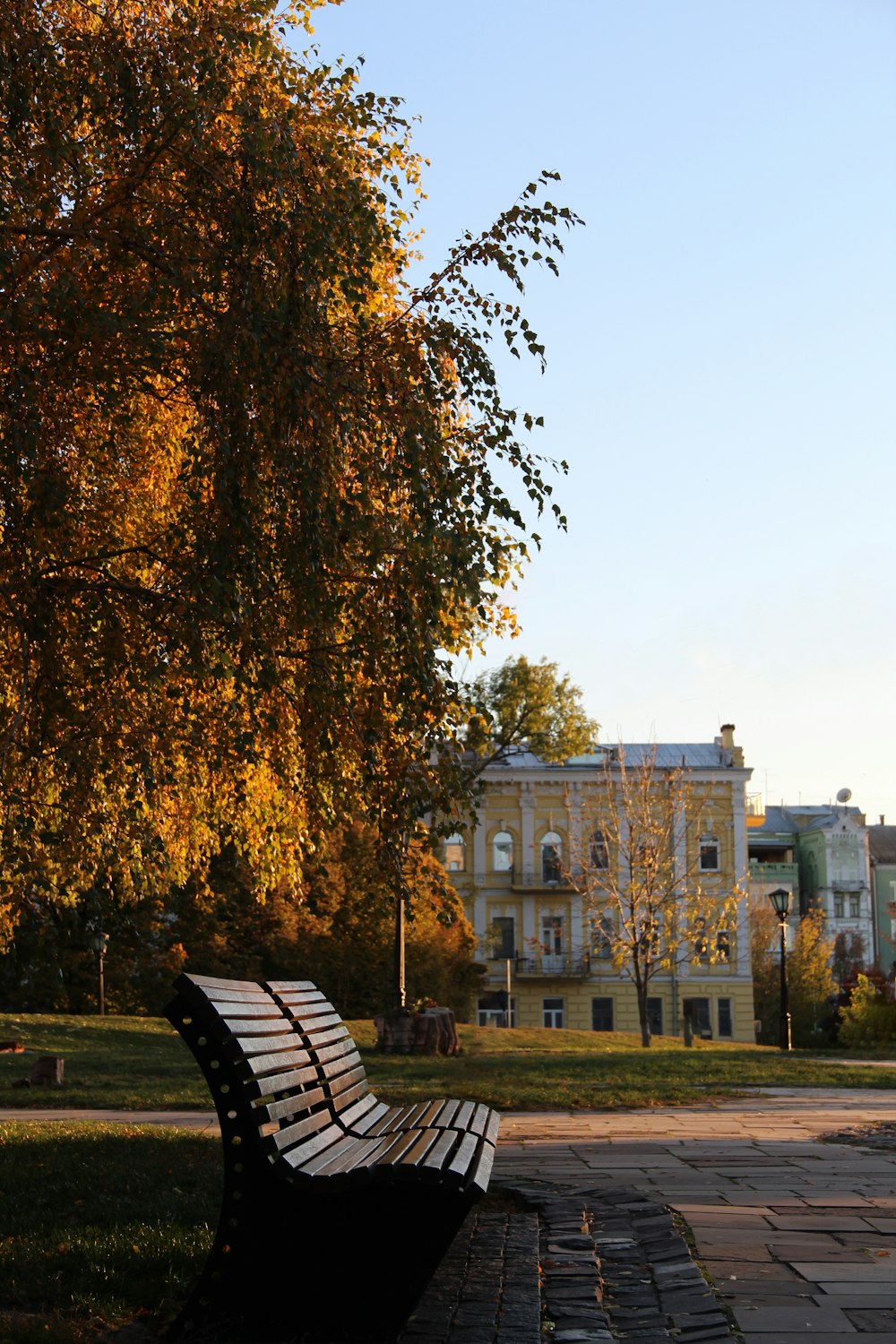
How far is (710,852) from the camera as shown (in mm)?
54781

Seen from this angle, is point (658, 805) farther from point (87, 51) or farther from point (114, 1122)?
point (87, 51)

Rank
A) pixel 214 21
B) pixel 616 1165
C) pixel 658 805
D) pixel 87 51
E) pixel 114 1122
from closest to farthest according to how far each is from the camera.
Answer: pixel 87 51
pixel 214 21
pixel 616 1165
pixel 114 1122
pixel 658 805

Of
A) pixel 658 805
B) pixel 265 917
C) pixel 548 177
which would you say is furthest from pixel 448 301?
pixel 658 805

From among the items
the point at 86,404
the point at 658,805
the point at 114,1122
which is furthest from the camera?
the point at 658,805

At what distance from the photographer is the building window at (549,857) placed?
5525cm

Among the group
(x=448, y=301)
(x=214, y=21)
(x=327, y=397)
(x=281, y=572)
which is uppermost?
(x=214, y=21)

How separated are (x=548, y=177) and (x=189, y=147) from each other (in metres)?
1.68

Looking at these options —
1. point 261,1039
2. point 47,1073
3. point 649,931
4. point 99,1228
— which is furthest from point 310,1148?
point 649,931

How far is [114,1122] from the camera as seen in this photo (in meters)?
11.0

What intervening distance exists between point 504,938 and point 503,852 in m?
3.29

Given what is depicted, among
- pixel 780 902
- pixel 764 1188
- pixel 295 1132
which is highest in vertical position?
pixel 780 902

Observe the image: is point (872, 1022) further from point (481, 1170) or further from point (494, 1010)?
point (494, 1010)

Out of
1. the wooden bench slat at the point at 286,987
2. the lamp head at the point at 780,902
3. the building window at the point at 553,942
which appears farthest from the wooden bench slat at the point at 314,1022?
the building window at the point at 553,942

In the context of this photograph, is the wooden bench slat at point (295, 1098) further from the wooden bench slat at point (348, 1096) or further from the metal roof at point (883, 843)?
the metal roof at point (883, 843)
